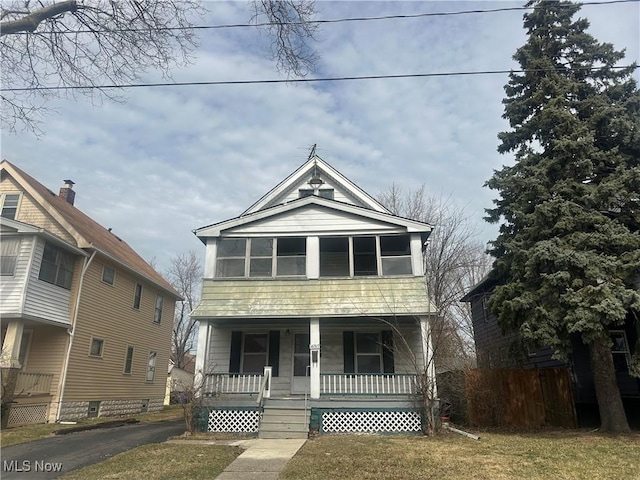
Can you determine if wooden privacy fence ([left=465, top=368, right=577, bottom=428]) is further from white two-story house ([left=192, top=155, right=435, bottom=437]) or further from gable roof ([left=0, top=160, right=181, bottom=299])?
gable roof ([left=0, top=160, right=181, bottom=299])

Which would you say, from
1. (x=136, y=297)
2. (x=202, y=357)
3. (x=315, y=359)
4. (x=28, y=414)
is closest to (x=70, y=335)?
(x=28, y=414)

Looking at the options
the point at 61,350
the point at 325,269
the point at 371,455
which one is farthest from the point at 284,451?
Result: the point at 61,350

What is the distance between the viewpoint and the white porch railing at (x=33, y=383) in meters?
13.6

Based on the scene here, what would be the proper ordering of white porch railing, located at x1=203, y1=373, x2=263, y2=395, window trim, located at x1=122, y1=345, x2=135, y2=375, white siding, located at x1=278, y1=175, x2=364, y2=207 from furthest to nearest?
window trim, located at x1=122, y1=345, x2=135, y2=375, white siding, located at x1=278, y1=175, x2=364, y2=207, white porch railing, located at x1=203, y1=373, x2=263, y2=395

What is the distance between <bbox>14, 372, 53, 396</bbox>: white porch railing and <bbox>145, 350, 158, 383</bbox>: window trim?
21.8 ft

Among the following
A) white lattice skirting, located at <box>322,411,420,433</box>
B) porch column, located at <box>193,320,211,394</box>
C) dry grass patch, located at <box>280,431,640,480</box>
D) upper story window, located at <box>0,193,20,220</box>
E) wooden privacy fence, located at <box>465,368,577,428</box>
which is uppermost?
upper story window, located at <box>0,193,20,220</box>

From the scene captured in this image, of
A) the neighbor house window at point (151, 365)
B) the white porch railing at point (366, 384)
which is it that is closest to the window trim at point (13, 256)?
the neighbor house window at point (151, 365)

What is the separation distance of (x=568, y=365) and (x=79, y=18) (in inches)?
631

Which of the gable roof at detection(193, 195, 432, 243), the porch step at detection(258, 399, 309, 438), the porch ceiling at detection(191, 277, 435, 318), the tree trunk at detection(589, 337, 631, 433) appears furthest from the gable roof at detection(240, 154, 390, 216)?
the tree trunk at detection(589, 337, 631, 433)

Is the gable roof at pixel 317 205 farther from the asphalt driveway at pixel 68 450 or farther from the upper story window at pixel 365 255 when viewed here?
the asphalt driveway at pixel 68 450

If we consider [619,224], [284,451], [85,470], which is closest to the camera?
[85,470]

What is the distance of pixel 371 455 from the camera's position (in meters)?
8.52

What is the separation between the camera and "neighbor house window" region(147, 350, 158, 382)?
21.5 meters

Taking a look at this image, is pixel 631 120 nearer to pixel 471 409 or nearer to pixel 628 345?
pixel 628 345
